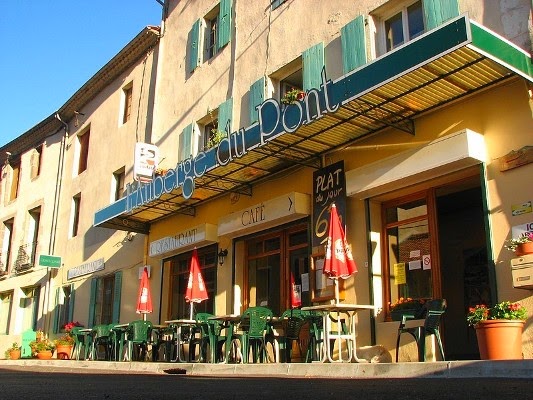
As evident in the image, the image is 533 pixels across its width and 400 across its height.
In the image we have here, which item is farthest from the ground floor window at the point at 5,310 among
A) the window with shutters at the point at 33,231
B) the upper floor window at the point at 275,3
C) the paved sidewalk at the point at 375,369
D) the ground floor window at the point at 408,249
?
the ground floor window at the point at 408,249

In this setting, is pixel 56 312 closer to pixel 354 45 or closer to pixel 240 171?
pixel 240 171

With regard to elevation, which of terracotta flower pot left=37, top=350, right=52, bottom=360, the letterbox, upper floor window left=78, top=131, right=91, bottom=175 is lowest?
terracotta flower pot left=37, top=350, right=52, bottom=360

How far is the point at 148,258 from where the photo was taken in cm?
1605

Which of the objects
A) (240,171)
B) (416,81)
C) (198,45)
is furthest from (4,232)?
(416,81)

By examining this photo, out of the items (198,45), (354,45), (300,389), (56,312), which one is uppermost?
(198,45)

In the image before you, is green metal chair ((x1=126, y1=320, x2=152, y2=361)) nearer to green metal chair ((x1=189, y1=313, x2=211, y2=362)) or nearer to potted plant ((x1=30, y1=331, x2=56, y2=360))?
green metal chair ((x1=189, y1=313, x2=211, y2=362))

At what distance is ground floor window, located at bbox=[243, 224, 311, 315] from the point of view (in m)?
11.6

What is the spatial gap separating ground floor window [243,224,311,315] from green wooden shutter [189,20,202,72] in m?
5.42

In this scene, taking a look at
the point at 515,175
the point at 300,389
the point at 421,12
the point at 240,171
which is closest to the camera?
the point at 300,389

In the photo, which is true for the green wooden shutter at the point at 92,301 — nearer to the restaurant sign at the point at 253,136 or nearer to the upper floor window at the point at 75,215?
the upper floor window at the point at 75,215

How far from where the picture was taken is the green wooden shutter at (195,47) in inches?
627

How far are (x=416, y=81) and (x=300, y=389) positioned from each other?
4.80 meters

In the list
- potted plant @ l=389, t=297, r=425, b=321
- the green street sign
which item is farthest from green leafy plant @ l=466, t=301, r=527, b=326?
the green street sign

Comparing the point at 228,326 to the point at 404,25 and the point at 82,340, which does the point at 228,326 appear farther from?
the point at 82,340
